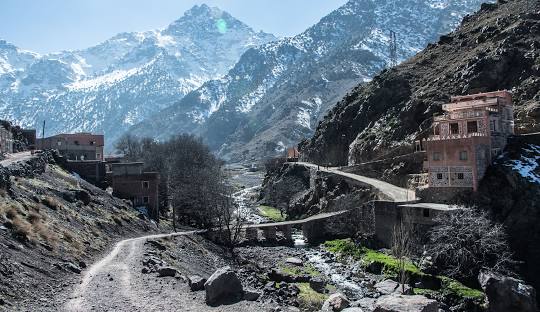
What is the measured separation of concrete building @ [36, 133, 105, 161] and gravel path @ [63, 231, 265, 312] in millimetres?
80723

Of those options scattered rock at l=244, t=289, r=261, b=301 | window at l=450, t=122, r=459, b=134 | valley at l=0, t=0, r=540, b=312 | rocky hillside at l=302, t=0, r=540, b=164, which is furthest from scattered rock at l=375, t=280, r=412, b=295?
rocky hillside at l=302, t=0, r=540, b=164

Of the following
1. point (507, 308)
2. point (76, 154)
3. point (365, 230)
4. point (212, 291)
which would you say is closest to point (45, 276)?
point (212, 291)

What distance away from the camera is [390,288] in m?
49.8

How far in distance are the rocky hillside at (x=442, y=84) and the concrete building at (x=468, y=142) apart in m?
8.00

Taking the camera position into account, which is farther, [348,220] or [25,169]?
[348,220]

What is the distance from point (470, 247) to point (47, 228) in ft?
131

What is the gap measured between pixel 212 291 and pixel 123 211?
115 ft

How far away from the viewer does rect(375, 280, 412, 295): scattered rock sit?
4828cm

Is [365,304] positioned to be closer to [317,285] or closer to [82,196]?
[317,285]

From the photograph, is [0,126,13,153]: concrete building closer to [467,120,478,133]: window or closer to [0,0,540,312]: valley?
[0,0,540,312]: valley

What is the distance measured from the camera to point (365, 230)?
74.1 meters

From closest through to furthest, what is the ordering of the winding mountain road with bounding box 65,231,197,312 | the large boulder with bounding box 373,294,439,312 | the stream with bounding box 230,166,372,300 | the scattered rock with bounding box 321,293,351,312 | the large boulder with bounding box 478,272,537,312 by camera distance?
the large boulder with bounding box 373,294,439,312 < the winding mountain road with bounding box 65,231,197,312 < the scattered rock with bounding box 321,293,351,312 < the large boulder with bounding box 478,272,537,312 < the stream with bounding box 230,166,372,300

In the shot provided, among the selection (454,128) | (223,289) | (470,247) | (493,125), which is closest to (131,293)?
(223,289)

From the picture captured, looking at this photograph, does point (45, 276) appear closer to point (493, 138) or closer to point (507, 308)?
point (507, 308)
